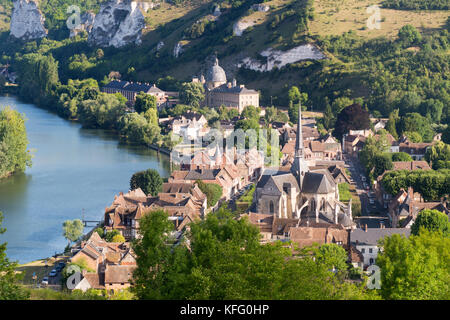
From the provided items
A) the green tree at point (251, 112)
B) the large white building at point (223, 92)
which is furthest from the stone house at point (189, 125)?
the large white building at point (223, 92)

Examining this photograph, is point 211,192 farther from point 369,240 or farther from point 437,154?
point 437,154

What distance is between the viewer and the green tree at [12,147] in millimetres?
37594

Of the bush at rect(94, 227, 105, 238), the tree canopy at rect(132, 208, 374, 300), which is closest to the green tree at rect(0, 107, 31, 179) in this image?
the bush at rect(94, 227, 105, 238)

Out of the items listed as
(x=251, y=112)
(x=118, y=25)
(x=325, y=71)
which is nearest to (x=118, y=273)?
(x=251, y=112)

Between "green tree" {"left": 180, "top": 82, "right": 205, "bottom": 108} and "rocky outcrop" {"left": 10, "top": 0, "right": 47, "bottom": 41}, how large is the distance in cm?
5283

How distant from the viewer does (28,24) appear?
11056 cm

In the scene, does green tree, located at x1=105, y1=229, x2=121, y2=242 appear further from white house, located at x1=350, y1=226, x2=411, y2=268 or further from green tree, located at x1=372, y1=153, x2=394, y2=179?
green tree, located at x1=372, y1=153, x2=394, y2=179

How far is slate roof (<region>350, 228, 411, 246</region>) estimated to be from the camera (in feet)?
78.8

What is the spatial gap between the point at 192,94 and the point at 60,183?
27220 millimetres

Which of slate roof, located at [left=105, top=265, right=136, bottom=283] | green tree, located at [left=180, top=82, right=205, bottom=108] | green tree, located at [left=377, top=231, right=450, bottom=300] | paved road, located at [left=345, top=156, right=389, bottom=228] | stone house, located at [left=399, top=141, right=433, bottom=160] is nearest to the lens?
green tree, located at [left=377, top=231, right=450, bottom=300]

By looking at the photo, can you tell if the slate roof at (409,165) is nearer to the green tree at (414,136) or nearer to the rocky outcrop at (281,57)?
the green tree at (414,136)

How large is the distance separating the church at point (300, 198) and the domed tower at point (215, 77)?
3929 cm

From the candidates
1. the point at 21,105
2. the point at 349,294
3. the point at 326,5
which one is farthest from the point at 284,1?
the point at 349,294

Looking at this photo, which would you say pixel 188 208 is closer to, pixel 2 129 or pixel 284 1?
pixel 2 129
